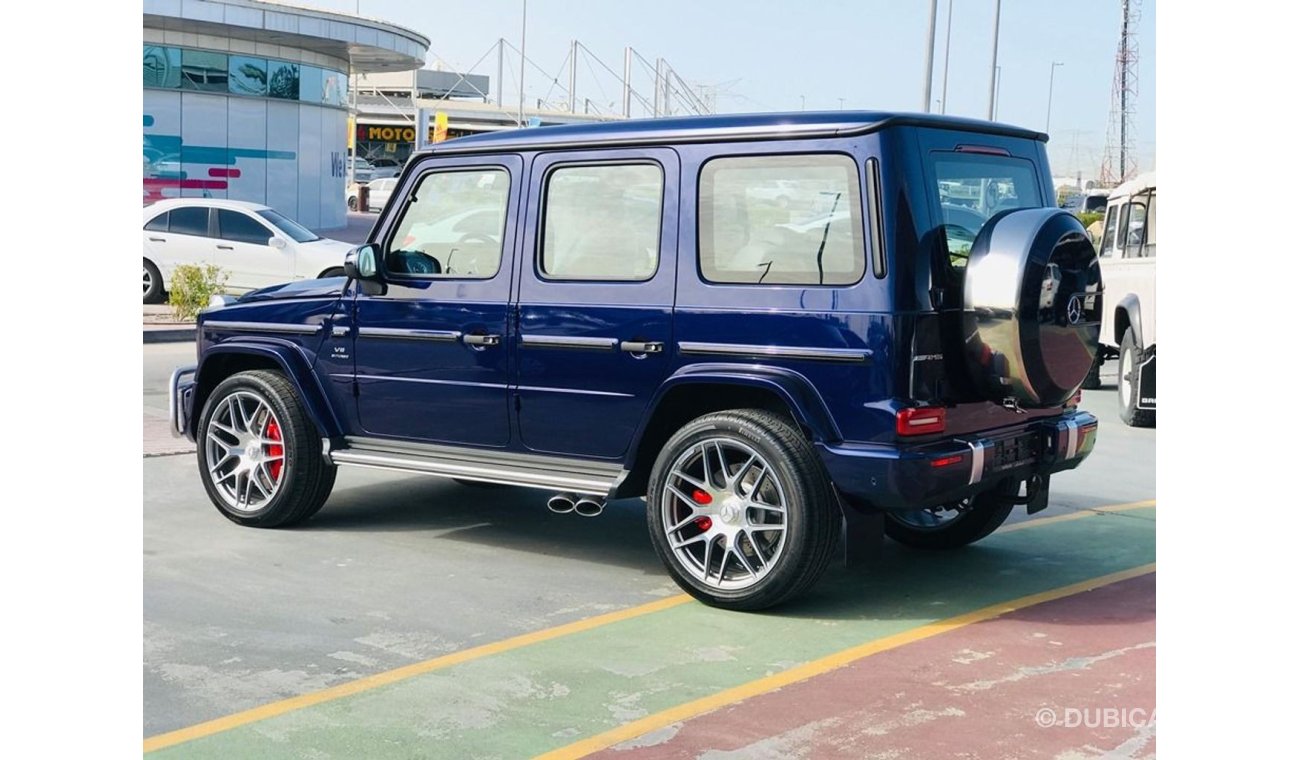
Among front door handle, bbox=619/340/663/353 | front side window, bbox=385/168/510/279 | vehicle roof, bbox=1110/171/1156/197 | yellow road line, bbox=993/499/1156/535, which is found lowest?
yellow road line, bbox=993/499/1156/535

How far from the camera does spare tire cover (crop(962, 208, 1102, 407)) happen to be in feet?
19.1

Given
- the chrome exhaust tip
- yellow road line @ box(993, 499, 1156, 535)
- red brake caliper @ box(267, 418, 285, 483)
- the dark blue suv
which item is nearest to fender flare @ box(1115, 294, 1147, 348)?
yellow road line @ box(993, 499, 1156, 535)

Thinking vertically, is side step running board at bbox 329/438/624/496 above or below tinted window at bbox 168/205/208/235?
below

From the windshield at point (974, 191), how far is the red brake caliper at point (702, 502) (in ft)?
4.47

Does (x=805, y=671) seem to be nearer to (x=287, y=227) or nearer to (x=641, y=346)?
(x=641, y=346)

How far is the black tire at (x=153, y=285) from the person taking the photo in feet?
66.6

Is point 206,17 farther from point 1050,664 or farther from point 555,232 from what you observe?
point 1050,664

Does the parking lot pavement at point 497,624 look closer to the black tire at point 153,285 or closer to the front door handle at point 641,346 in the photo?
the front door handle at point 641,346

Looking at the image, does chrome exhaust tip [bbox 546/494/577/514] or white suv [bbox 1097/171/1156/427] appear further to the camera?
white suv [bbox 1097/171/1156/427]

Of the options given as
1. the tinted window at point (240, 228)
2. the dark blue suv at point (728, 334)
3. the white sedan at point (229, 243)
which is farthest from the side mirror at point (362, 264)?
the tinted window at point (240, 228)

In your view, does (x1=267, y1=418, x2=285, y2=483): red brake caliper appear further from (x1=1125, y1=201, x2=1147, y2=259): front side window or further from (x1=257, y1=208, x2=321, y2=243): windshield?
(x1=257, y1=208, x2=321, y2=243): windshield

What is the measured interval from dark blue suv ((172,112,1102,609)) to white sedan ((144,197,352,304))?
1268 centimetres

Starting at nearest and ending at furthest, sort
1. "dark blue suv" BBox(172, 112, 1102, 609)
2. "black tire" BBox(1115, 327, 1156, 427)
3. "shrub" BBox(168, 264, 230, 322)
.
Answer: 1. "dark blue suv" BBox(172, 112, 1102, 609)
2. "black tire" BBox(1115, 327, 1156, 427)
3. "shrub" BBox(168, 264, 230, 322)

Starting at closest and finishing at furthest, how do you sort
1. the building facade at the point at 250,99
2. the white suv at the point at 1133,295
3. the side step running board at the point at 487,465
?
the side step running board at the point at 487,465 → the white suv at the point at 1133,295 → the building facade at the point at 250,99
